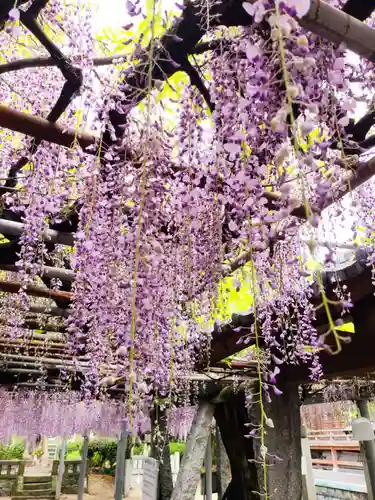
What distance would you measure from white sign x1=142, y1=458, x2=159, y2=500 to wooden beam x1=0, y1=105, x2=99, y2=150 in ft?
15.7

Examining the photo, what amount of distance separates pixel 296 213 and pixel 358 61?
0.66 m

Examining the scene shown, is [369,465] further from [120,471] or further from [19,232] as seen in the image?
[19,232]

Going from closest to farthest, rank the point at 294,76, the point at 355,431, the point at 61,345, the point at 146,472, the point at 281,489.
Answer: the point at 294,76 < the point at 281,489 < the point at 61,345 < the point at 355,431 < the point at 146,472

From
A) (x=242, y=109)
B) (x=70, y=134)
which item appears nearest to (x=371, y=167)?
(x=242, y=109)

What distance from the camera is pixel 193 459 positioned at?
5.15 m

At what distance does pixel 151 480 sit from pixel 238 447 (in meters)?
1.20

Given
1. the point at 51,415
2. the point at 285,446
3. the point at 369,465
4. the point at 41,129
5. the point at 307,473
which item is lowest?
the point at 307,473

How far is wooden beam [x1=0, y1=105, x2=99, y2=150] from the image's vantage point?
1508mm

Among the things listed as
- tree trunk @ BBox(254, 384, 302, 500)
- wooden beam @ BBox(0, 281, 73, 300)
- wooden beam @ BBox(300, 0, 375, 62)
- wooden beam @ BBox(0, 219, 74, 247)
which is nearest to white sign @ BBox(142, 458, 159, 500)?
tree trunk @ BBox(254, 384, 302, 500)

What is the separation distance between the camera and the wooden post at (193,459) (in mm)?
5008

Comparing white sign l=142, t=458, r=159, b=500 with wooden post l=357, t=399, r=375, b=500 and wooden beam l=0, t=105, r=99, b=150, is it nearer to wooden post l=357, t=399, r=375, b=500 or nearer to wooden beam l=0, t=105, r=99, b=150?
wooden post l=357, t=399, r=375, b=500

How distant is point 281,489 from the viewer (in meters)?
3.80

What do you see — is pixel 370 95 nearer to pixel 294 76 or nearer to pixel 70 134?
pixel 294 76

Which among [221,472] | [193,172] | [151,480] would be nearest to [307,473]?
[221,472]
